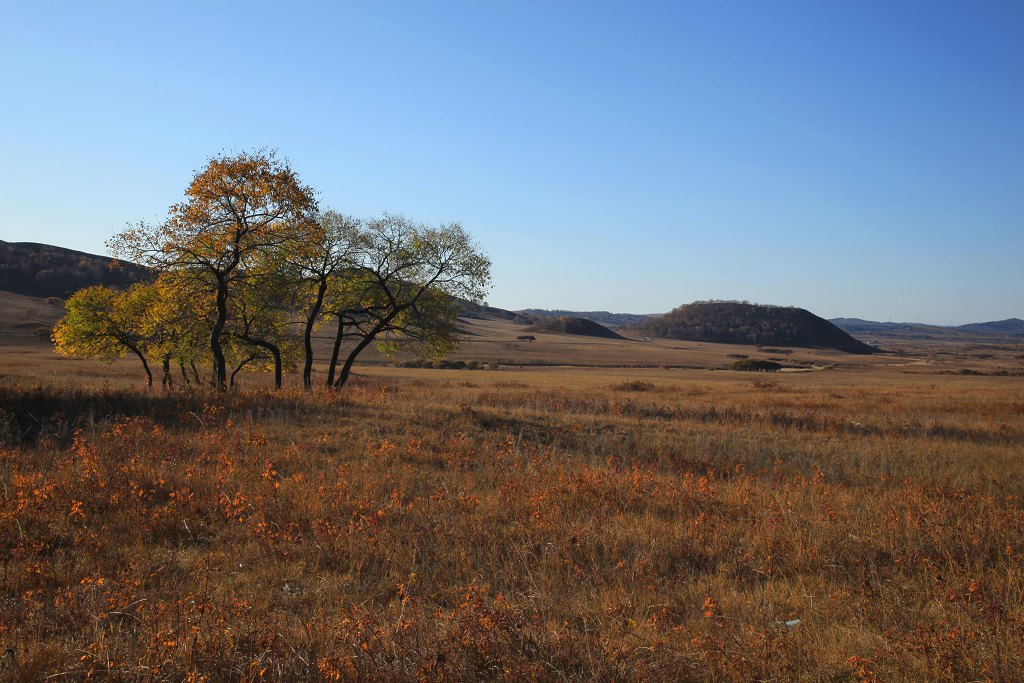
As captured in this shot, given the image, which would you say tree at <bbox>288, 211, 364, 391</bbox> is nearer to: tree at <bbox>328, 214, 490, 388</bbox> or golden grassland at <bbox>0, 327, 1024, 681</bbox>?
tree at <bbox>328, 214, 490, 388</bbox>

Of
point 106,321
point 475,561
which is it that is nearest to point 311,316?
point 106,321

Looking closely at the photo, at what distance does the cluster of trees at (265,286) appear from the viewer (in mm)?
22516

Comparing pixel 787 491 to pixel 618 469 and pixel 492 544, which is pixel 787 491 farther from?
pixel 492 544

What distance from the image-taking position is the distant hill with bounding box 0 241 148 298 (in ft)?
444

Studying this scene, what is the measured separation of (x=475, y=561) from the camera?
662 centimetres

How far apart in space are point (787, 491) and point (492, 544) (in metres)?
4.96

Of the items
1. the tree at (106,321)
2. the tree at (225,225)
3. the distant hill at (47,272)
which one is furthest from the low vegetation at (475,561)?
the distant hill at (47,272)

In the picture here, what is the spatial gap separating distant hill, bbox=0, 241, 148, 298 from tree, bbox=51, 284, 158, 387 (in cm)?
9771

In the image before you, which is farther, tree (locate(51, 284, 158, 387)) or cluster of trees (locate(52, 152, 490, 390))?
tree (locate(51, 284, 158, 387))

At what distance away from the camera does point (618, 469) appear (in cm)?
1150

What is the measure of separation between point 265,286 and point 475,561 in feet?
78.2

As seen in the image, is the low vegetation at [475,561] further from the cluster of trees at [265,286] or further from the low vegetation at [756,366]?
the low vegetation at [756,366]

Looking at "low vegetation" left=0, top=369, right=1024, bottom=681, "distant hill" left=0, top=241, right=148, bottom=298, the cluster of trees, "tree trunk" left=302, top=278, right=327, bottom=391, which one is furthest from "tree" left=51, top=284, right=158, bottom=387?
"distant hill" left=0, top=241, right=148, bottom=298

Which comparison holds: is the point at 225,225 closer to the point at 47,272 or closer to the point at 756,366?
the point at 756,366
